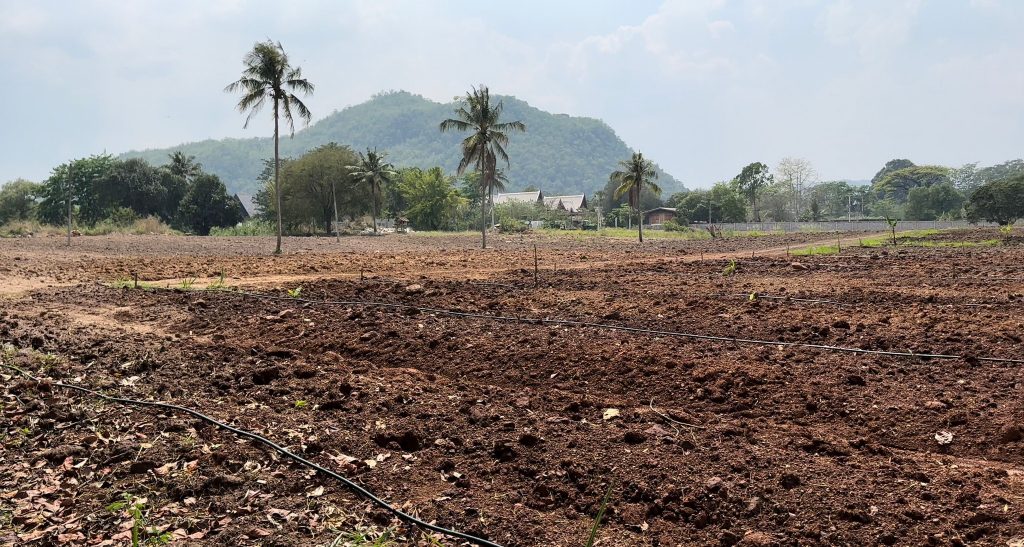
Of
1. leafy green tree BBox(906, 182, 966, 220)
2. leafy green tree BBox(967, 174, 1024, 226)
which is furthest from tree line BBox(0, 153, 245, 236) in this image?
leafy green tree BBox(906, 182, 966, 220)

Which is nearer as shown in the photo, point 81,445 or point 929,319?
point 81,445

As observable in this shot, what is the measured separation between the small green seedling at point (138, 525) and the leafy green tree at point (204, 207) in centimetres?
5557

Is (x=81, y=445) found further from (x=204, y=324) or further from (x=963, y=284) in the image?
(x=963, y=284)

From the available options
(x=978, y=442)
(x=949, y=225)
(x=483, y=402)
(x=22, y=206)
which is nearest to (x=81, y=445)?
(x=483, y=402)

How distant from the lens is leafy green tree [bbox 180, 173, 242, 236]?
2133 inches

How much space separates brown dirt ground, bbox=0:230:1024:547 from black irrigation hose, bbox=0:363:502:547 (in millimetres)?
68

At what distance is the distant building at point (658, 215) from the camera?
268ft

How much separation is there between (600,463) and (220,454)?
7.92 ft

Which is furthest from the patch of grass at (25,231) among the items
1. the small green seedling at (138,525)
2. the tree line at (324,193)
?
the small green seedling at (138,525)

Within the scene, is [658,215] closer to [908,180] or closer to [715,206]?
[715,206]

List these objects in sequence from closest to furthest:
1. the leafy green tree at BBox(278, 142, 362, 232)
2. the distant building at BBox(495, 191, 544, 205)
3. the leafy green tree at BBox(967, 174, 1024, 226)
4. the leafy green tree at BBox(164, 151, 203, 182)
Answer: the leafy green tree at BBox(967, 174, 1024, 226) → the leafy green tree at BBox(278, 142, 362, 232) → the leafy green tree at BBox(164, 151, 203, 182) → the distant building at BBox(495, 191, 544, 205)

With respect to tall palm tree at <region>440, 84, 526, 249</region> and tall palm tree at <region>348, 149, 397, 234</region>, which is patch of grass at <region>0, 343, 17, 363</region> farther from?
tall palm tree at <region>348, 149, 397, 234</region>

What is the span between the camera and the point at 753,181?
3401 inches

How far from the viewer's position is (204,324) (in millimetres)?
8766
